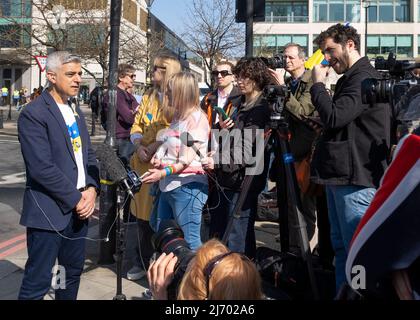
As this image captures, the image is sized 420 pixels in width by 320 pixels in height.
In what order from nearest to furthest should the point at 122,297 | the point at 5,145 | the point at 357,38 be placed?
the point at 357,38 < the point at 122,297 < the point at 5,145

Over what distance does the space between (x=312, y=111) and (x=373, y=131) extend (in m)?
1.09

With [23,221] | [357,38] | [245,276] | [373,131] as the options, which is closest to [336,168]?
[373,131]

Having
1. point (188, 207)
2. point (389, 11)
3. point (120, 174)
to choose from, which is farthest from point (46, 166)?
point (389, 11)

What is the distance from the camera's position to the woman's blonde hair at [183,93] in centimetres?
370

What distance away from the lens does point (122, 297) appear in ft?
11.6

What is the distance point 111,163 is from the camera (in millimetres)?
3396

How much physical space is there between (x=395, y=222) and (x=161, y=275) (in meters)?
0.91

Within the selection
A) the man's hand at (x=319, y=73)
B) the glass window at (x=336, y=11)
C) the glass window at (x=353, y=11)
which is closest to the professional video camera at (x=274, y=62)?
the man's hand at (x=319, y=73)

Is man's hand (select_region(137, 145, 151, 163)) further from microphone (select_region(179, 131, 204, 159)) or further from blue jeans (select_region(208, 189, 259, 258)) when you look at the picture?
blue jeans (select_region(208, 189, 259, 258))

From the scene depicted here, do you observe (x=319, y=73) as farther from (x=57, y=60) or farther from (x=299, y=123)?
(x=57, y=60)

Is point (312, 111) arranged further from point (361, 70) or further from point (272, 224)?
point (272, 224)

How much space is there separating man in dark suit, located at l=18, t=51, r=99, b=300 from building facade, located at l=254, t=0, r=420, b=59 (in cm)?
4741

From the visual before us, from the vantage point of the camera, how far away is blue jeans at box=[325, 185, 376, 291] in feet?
9.77

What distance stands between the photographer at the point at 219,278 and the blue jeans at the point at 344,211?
5.15 ft
